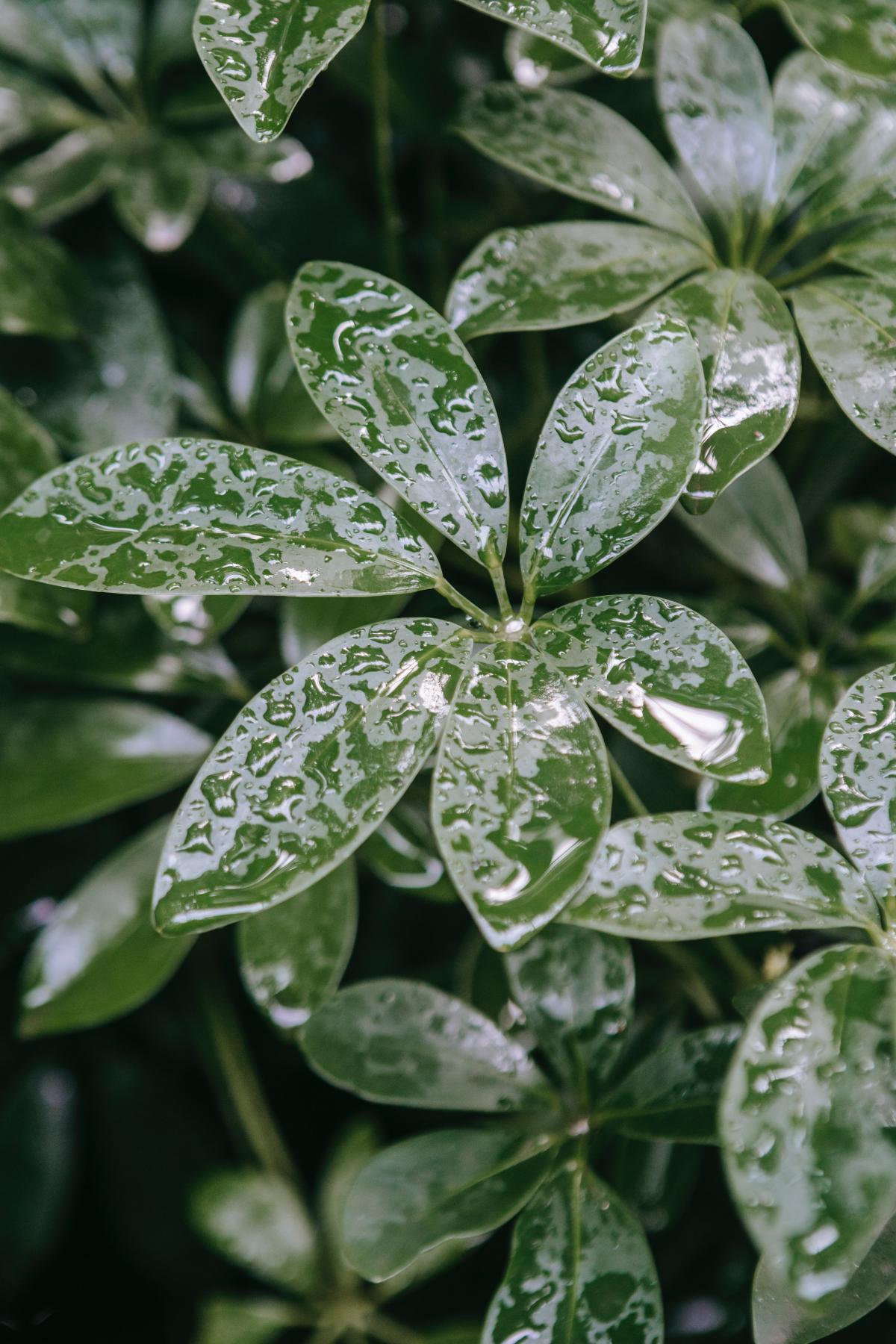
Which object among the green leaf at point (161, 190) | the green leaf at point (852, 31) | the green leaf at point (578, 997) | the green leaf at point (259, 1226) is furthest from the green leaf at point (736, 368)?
the green leaf at point (259, 1226)

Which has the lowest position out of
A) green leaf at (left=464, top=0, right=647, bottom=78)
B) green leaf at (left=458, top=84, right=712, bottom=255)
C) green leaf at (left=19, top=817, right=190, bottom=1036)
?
green leaf at (left=19, top=817, right=190, bottom=1036)

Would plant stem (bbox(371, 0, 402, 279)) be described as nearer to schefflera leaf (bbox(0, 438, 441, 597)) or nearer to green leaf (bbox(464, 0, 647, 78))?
green leaf (bbox(464, 0, 647, 78))

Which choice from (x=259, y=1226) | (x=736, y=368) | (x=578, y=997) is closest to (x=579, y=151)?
(x=736, y=368)

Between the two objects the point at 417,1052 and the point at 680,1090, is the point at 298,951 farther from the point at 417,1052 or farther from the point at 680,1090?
the point at 680,1090

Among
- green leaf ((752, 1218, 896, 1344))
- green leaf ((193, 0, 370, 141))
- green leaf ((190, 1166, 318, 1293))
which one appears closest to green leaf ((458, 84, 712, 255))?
green leaf ((193, 0, 370, 141))

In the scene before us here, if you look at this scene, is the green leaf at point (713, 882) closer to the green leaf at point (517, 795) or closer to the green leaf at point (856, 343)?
the green leaf at point (517, 795)

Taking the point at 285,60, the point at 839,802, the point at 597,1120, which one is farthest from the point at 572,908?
the point at 285,60
